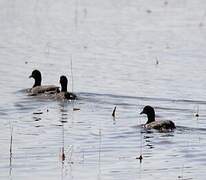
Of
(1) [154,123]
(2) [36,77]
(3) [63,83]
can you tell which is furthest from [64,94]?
(1) [154,123]

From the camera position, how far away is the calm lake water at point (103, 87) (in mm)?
18250

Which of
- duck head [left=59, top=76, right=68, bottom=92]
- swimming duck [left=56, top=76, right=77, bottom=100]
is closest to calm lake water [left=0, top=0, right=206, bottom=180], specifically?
swimming duck [left=56, top=76, right=77, bottom=100]

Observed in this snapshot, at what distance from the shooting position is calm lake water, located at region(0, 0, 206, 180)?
1825 centimetres

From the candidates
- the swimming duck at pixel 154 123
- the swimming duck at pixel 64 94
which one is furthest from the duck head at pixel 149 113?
the swimming duck at pixel 64 94

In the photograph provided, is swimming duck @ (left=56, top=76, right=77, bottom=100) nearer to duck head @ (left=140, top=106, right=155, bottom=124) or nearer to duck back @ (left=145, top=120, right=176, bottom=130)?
duck head @ (left=140, top=106, right=155, bottom=124)

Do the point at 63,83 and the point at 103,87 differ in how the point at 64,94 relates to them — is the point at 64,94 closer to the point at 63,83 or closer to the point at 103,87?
the point at 63,83

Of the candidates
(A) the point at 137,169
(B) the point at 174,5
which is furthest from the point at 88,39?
(A) the point at 137,169

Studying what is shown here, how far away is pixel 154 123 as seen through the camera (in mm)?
22703

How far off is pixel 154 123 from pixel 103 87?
6.80m

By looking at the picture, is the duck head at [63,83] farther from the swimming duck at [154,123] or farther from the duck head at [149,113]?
the duck head at [149,113]

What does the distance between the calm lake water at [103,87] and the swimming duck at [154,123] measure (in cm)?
27

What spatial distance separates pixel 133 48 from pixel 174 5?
17.1m

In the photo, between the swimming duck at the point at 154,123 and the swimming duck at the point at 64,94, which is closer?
the swimming duck at the point at 154,123

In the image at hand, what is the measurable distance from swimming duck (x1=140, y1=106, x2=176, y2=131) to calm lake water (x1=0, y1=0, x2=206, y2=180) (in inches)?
10.8
